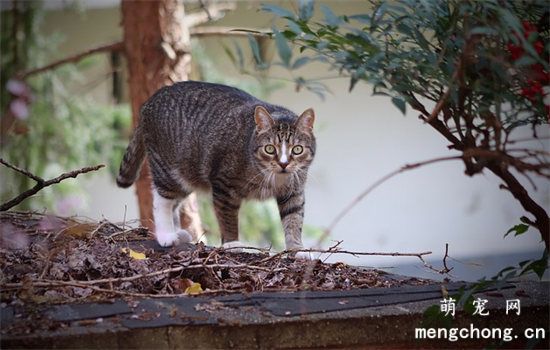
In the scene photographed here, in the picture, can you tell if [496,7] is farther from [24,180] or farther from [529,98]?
[24,180]

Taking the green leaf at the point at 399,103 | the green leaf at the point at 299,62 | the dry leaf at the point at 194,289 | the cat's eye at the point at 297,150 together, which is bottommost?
the dry leaf at the point at 194,289

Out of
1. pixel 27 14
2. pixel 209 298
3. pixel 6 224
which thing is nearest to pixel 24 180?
pixel 27 14

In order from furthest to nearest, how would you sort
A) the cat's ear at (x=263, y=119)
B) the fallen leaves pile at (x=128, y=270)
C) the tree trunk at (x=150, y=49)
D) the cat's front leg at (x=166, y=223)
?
the tree trunk at (x=150, y=49) < the cat's ear at (x=263, y=119) < the cat's front leg at (x=166, y=223) < the fallen leaves pile at (x=128, y=270)

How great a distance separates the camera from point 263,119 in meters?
3.72

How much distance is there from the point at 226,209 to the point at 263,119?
19.2 inches

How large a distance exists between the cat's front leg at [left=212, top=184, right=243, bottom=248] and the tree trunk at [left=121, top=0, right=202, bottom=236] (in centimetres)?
114

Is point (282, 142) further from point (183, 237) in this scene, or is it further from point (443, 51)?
point (443, 51)

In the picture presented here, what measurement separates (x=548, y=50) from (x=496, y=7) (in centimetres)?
25

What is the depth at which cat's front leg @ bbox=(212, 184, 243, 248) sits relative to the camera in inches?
151

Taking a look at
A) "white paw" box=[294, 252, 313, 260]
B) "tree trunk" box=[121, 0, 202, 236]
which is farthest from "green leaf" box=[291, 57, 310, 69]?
"tree trunk" box=[121, 0, 202, 236]

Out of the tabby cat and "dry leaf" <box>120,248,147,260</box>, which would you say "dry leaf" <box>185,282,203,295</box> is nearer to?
"dry leaf" <box>120,248,147,260</box>

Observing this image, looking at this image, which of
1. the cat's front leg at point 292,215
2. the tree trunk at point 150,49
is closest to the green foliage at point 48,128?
the tree trunk at point 150,49

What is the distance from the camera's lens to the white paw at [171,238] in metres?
3.47

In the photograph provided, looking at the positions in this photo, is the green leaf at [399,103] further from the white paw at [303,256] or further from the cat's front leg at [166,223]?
the cat's front leg at [166,223]
